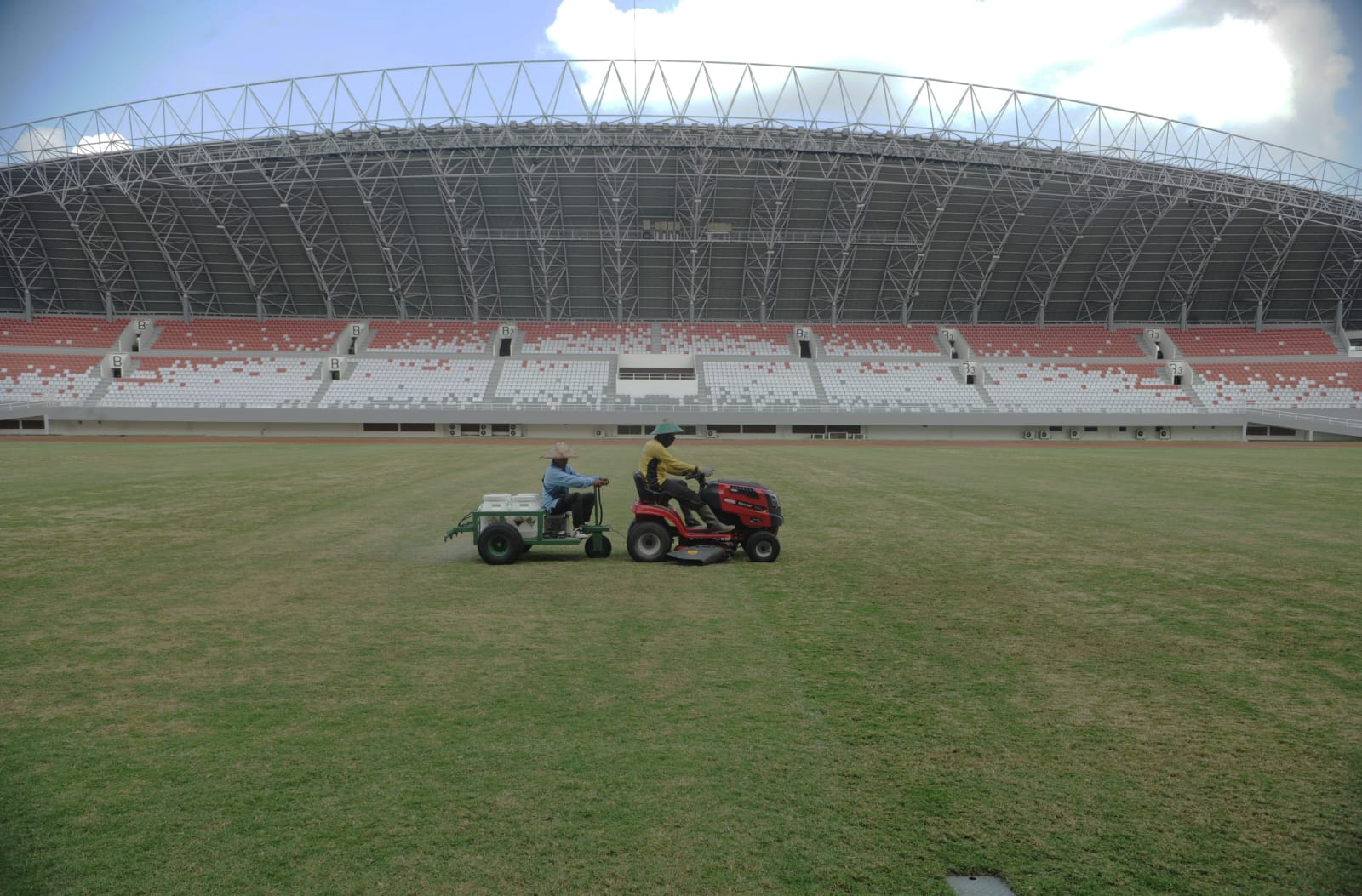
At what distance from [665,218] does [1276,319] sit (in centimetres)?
4733

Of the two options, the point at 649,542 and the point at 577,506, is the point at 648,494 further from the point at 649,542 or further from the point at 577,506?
the point at 577,506

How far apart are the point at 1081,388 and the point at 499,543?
5366cm

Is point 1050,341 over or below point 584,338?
over

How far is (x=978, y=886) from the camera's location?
10.3 feet

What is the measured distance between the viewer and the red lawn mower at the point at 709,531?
388 inches

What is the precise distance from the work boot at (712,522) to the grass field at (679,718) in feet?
1.65

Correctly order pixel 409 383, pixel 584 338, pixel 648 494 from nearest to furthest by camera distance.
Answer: pixel 648 494 < pixel 409 383 < pixel 584 338

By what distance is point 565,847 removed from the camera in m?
3.37

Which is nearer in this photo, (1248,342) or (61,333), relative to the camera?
(61,333)

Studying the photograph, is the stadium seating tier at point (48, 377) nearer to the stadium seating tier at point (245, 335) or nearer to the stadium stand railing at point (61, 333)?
the stadium stand railing at point (61, 333)

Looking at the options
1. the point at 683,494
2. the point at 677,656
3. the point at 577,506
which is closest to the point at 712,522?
the point at 683,494

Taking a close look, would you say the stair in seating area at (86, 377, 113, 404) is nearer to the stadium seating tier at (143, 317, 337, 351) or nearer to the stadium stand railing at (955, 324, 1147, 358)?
the stadium seating tier at (143, 317, 337, 351)

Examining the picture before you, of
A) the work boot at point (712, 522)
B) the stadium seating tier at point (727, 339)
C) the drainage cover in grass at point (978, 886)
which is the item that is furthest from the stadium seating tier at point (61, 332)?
the drainage cover in grass at point (978, 886)

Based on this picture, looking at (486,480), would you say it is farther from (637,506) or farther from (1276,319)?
(1276,319)
